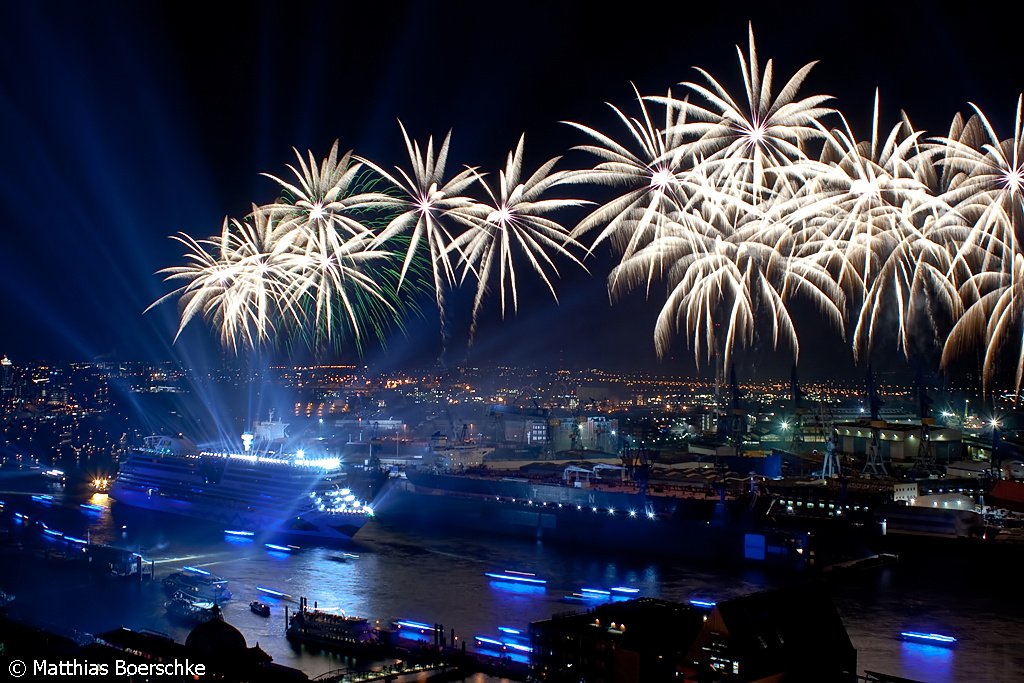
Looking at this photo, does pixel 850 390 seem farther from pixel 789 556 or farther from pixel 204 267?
pixel 204 267

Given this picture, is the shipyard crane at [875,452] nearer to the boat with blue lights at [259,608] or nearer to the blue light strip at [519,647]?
the blue light strip at [519,647]

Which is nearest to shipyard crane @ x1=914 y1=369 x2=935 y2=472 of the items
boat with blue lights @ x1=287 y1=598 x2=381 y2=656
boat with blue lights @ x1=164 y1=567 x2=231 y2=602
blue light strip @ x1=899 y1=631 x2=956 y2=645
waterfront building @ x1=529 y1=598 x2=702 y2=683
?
blue light strip @ x1=899 y1=631 x2=956 y2=645

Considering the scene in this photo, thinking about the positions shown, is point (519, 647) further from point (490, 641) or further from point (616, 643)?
point (616, 643)

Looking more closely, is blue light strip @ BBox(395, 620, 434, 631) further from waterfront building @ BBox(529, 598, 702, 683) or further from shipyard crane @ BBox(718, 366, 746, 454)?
shipyard crane @ BBox(718, 366, 746, 454)

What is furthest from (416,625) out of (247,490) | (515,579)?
(247,490)

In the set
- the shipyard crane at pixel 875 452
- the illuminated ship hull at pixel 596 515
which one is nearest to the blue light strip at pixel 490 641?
the illuminated ship hull at pixel 596 515

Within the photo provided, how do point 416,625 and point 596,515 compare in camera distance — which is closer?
point 416,625
